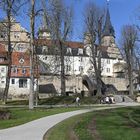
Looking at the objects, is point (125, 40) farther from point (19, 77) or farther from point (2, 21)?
point (2, 21)

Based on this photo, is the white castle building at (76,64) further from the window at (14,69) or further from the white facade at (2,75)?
the white facade at (2,75)

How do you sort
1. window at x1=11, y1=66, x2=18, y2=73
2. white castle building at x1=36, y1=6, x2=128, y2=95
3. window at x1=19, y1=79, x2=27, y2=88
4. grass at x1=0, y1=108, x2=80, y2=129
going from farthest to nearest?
window at x1=11, y1=66, x2=18, y2=73
window at x1=19, y1=79, x2=27, y2=88
white castle building at x1=36, y1=6, x2=128, y2=95
grass at x1=0, y1=108, x2=80, y2=129

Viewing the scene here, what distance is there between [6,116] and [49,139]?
13.1 meters

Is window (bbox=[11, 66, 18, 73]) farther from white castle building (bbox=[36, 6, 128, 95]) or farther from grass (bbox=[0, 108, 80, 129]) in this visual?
grass (bbox=[0, 108, 80, 129])

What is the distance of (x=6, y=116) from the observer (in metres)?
28.6

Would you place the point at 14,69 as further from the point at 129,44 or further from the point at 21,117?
the point at 21,117

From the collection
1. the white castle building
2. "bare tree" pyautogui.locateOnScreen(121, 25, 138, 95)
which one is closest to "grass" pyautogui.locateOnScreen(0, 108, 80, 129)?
the white castle building

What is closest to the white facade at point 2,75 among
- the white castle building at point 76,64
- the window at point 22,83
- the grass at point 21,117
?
the window at point 22,83

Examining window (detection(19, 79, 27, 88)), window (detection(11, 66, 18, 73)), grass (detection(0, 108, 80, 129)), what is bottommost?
grass (detection(0, 108, 80, 129))

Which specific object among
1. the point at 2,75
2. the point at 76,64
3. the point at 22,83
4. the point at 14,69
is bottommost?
the point at 22,83

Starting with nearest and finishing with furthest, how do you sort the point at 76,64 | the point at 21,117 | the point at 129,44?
the point at 21,117, the point at 129,44, the point at 76,64

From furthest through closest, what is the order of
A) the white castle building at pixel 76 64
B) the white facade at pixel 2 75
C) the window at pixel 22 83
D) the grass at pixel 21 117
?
the window at pixel 22 83 < the white facade at pixel 2 75 < the white castle building at pixel 76 64 < the grass at pixel 21 117

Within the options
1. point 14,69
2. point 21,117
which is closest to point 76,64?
point 14,69

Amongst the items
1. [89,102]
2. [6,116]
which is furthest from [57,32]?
[6,116]
